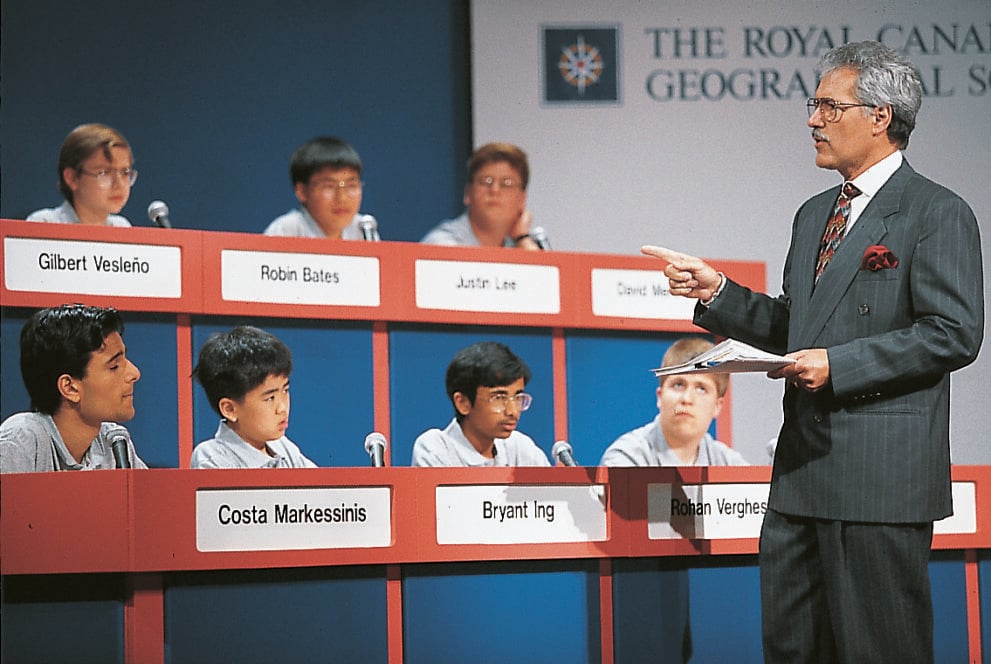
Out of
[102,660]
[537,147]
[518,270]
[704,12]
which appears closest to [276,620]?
[102,660]

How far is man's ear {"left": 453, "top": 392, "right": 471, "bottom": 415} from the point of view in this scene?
A: 10.9 ft

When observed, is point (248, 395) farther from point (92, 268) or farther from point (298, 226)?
point (298, 226)

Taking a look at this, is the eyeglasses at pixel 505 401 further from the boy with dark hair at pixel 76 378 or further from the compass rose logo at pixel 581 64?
the compass rose logo at pixel 581 64

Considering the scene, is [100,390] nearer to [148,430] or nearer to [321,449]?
[148,430]

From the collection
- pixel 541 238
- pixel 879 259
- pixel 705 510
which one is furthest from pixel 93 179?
pixel 879 259

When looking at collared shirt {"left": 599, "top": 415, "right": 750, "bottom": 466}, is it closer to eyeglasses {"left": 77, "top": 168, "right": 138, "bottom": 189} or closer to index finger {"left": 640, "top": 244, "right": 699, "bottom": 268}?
index finger {"left": 640, "top": 244, "right": 699, "bottom": 268}

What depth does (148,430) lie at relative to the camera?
10.1 feet

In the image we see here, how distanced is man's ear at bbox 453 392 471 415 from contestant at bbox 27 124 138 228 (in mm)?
1189

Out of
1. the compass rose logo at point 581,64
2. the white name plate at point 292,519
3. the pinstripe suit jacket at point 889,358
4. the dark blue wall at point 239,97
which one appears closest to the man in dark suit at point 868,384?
the pinstripe suit jacket at point 889,358

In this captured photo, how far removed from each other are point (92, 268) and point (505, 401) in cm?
112

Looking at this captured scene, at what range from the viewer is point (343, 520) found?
2.24 m

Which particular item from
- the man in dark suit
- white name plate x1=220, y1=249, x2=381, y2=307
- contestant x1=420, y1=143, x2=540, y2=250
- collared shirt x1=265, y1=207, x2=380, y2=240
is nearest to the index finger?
the man in dark suit

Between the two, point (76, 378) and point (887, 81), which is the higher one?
point (887, 81)

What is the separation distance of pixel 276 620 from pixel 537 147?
118 inches
